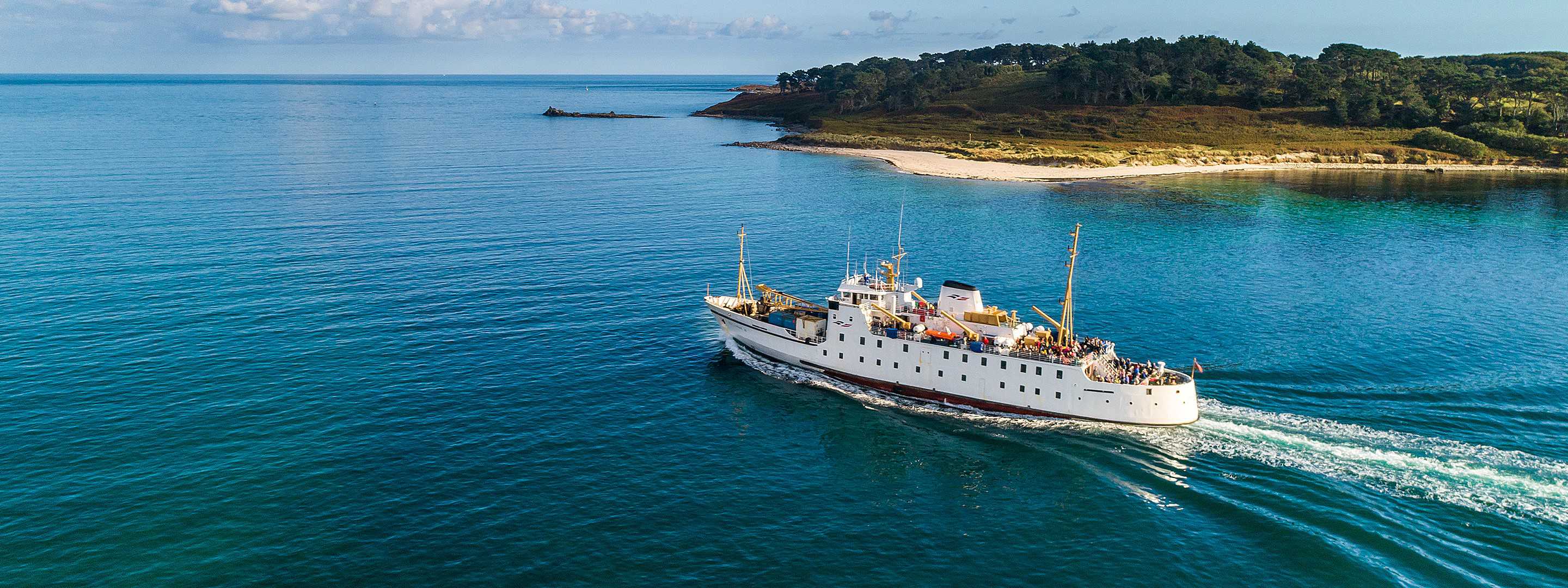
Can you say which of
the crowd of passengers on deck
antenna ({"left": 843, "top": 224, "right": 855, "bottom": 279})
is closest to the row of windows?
the crowd of passengers on deck

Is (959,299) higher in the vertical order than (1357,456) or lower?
higher

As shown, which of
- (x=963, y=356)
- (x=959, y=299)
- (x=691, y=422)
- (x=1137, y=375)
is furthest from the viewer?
(x=959, y=299)

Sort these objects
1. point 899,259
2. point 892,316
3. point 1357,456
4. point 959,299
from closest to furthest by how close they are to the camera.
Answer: point 1357,456
point 892,316
point 959,299
point 899,259

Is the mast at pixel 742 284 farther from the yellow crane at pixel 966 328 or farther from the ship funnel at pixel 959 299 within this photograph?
the yellow crane at pixel 966 328

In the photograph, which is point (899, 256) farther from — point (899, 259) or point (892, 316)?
point (892, 316)

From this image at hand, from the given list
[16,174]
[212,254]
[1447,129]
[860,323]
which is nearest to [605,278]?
[860,323]

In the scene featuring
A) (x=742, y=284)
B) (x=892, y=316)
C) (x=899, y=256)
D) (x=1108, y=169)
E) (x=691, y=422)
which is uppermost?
(x=1108, y=169)

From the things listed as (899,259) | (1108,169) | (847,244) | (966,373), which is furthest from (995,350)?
(1108,169)

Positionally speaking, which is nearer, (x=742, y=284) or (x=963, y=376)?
(x=963, y=376)
